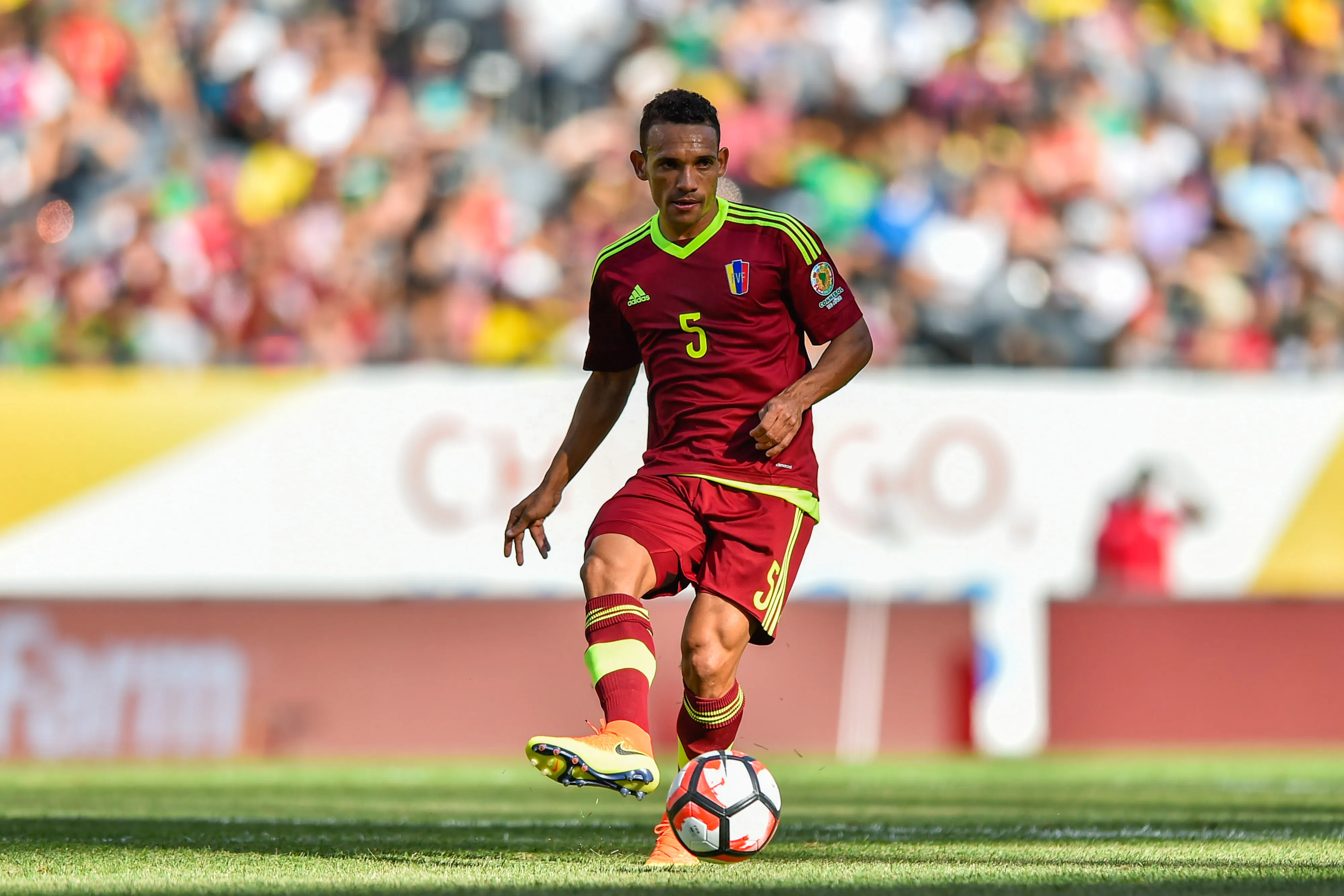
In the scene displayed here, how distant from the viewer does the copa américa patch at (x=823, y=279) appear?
6.62 m

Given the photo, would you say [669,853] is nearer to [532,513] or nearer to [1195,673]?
[532,513]

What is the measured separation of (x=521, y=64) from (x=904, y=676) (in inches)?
253

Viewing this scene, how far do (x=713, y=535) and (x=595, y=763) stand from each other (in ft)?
3.63

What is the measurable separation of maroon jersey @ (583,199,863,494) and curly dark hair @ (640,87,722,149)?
361mm

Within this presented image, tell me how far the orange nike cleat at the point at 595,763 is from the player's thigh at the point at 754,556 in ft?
2.60

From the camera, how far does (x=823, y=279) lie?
6.64 m

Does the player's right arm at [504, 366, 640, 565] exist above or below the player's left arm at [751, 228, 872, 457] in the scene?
below

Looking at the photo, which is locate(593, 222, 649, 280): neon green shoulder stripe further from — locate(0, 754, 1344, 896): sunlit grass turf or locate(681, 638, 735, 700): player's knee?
locate(0, 754, 1344, 896): sunlit grass turf

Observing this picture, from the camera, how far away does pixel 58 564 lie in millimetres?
14555

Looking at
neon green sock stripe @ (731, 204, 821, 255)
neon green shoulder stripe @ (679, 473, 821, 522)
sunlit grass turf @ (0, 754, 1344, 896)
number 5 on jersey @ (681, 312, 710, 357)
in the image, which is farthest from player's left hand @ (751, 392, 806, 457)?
sunlit grass turf @ (0, 754, 1344, 896)

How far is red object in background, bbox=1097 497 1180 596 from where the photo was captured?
595 inches

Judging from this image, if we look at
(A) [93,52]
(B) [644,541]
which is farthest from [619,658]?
(A) [93,52]

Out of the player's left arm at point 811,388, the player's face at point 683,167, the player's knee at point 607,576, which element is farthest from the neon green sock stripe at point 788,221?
the player's knee at point 607,576

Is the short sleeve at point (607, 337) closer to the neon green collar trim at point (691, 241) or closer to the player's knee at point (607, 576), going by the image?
the neon green collar trim at point (691, 241)
